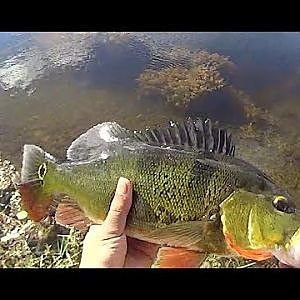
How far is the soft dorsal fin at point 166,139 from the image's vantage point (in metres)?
0.75

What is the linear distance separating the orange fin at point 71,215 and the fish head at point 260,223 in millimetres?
225

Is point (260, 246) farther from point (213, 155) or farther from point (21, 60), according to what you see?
point (21, 60)

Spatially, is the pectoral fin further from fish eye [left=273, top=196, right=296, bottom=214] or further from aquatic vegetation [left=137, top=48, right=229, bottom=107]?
aquatic vegetation [left=137, top=48, right=229, bottom=107]

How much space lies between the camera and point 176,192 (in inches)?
28.7

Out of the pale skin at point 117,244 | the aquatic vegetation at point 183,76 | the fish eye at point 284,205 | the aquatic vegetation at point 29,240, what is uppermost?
the fish eye at point 284,205

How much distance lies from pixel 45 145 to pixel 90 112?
0.31 m

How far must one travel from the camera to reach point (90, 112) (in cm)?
272

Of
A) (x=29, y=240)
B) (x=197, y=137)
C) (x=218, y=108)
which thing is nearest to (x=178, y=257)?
(x=197, y=137)

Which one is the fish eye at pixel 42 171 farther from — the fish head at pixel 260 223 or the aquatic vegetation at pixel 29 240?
the aquatic vegetation at pixel 29 240

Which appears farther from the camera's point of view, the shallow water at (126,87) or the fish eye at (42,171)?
the shallow water at (126,87)

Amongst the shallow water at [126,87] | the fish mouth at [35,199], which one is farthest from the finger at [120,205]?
the shallow water at [126,87]

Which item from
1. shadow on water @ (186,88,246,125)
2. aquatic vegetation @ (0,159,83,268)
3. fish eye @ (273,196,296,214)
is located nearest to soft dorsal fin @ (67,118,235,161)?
fish eye @ (273,196,296,214)

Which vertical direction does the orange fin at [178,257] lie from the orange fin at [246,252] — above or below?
below

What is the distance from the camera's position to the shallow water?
2.65 meters
